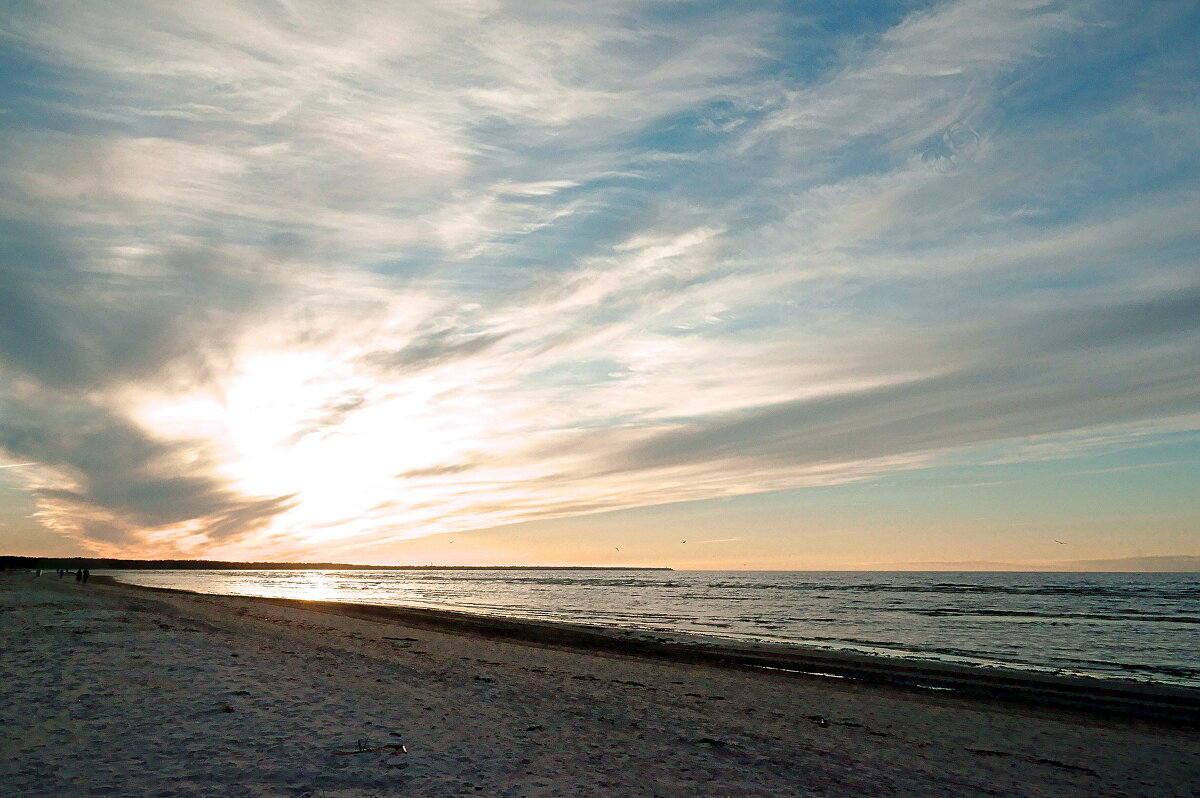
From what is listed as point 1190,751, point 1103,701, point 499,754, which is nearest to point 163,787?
point 499,754

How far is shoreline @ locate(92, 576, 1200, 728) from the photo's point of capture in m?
20.1

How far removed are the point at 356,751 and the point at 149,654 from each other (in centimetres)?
1058

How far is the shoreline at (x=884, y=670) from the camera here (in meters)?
20.1

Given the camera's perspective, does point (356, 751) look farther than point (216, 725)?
No

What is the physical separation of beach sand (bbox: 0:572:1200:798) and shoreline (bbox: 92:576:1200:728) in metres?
Result: 1.64

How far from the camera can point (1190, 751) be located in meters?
14.9

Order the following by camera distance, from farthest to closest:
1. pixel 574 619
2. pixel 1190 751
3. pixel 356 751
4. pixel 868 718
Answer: pixel 574 619, pixel 868 718, pixel 1190 751, pixel 356 751

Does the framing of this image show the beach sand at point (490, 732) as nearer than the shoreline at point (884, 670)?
Yes

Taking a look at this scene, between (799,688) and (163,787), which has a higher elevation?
(163,787)

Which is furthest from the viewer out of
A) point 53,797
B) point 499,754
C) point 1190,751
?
point 1190,751

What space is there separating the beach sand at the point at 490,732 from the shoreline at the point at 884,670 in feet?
5.38

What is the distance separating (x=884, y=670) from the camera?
2548 cm

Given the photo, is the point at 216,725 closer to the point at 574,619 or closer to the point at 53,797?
the point at 53,797

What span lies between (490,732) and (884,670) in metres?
18.3
